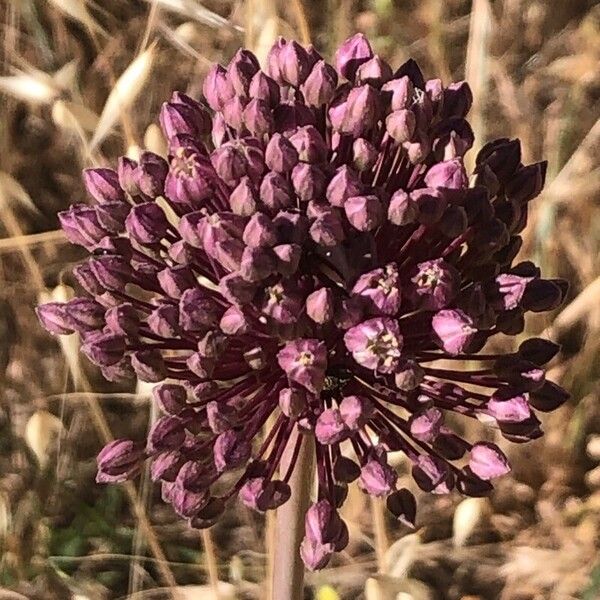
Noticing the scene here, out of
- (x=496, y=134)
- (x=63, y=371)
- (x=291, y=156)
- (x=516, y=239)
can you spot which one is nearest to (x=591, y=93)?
(x=496, y=134)

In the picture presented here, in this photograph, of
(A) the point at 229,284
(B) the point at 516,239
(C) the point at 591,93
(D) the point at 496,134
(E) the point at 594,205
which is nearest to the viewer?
(A) the point at 229,284

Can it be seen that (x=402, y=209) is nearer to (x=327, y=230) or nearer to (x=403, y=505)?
(x=327, y=230)

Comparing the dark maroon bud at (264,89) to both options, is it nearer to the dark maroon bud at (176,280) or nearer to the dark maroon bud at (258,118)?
the dark maroon bud at (258,118)

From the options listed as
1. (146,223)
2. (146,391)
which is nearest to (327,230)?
(146,223)

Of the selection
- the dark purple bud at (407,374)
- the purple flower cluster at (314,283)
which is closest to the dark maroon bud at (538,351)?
the purple flower cluster at (314,283)

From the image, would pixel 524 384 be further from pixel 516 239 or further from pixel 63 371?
pixel 63 371

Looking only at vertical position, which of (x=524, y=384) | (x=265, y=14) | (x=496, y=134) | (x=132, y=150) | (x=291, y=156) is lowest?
(x=524, y=384)
